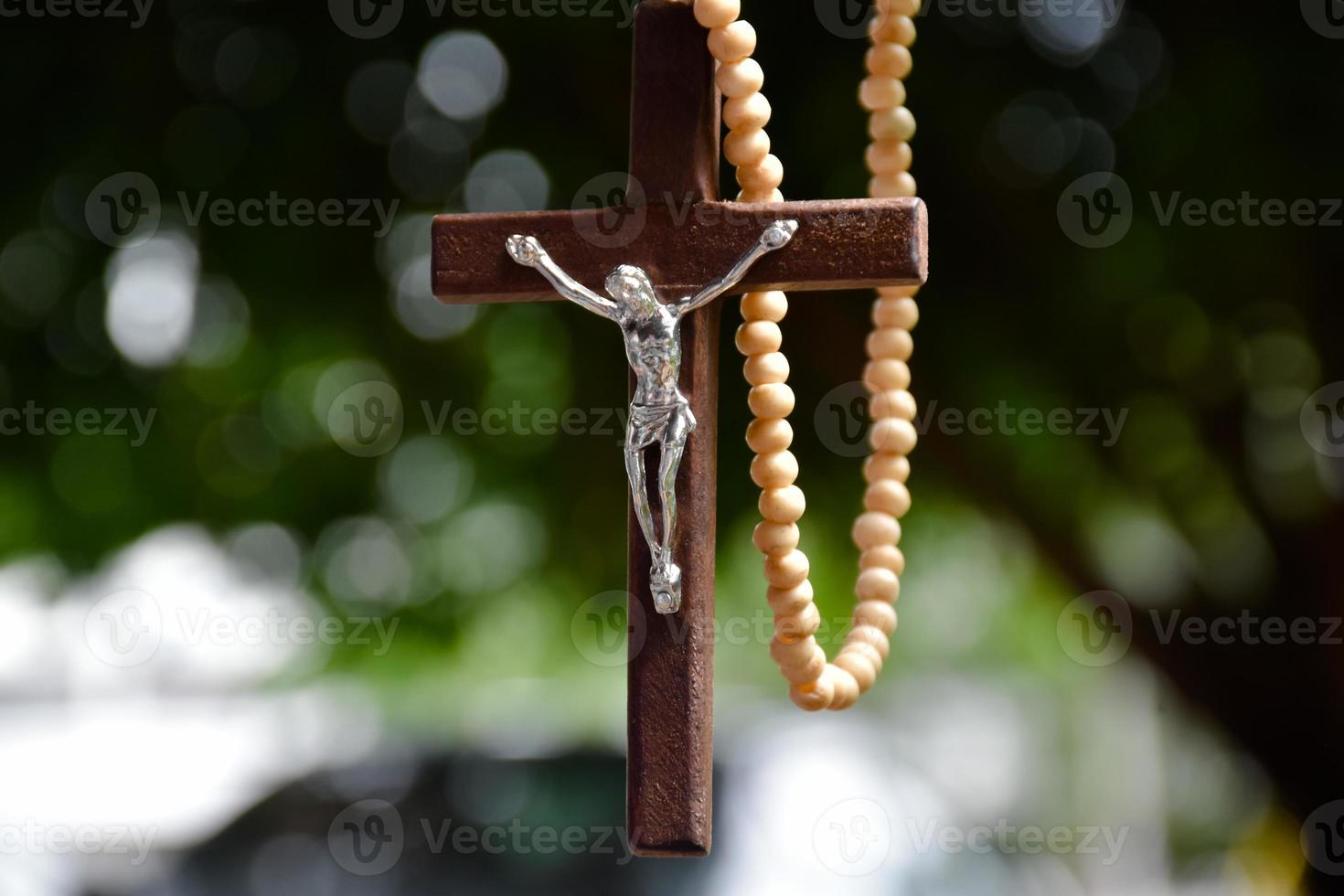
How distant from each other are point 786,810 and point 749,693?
0.33 meters

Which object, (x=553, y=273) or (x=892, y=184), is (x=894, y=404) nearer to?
(x=892, y=184)

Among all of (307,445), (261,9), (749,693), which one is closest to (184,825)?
→ (307,445)

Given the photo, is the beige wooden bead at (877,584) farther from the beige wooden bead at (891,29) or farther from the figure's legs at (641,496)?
the beige wooden bead at (891,29)

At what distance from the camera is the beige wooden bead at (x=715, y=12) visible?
1233mm

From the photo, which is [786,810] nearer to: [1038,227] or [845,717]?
[845,717]


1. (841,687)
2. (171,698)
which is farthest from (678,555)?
(171,698)

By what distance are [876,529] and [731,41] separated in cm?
56

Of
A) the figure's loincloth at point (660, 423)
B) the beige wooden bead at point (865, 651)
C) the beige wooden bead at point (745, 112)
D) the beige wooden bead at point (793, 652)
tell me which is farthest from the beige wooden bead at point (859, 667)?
the beige wooden bead at point (745, 112)

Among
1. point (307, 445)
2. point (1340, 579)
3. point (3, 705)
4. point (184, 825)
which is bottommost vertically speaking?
point (184, 825)

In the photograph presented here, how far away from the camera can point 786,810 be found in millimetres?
2461

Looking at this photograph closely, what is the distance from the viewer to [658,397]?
1.28m

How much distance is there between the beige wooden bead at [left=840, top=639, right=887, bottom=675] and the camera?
4.77 feet

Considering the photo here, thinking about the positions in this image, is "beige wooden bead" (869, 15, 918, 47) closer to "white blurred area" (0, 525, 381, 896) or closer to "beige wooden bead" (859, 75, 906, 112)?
"beige wooden bead" (859, 75, 906, 112)

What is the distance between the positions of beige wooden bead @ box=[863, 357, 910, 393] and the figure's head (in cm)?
33
